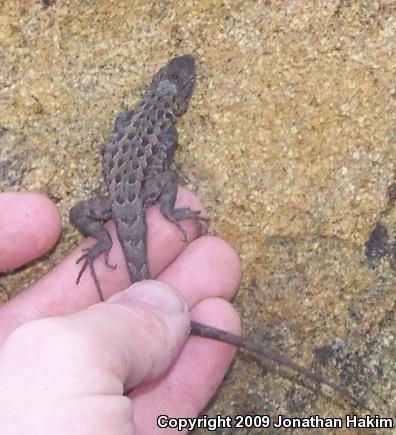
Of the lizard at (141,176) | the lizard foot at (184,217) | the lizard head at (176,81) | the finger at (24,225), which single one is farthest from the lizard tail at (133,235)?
the lizard head at (176,81)

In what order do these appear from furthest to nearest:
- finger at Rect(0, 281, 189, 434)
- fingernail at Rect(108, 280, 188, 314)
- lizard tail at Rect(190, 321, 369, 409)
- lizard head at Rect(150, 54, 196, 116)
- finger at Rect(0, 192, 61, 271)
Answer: lizard head at Rect(150, 54, 196, 116) → finger at Rect(0, 192, 61, 271) → lizard tail at Rect(190, 321, 369, 409) → fingernail at Rect(108, 280, 188, 314) → finger at Rect(0, 281, 189, 434)

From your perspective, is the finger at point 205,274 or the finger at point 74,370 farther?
the finger at point 205,274

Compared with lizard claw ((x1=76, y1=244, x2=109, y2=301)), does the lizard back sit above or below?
above

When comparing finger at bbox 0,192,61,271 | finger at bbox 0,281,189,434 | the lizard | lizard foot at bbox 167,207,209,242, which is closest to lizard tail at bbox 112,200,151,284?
the lizard

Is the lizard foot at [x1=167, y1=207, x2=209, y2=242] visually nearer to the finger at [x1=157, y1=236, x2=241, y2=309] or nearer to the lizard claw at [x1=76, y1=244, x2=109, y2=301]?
the finger at [x1=157, y1=236, x2=241, y2=309]

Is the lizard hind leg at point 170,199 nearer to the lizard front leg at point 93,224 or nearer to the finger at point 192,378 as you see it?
the lizard front leg at point 93,224

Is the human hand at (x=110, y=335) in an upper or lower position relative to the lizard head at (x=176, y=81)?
A: lower

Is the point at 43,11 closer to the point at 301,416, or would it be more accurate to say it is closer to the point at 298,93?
the point at 298,93

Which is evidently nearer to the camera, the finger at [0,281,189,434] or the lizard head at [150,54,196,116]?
the finger at [0,281,189,434]

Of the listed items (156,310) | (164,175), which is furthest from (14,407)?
(164,175)
